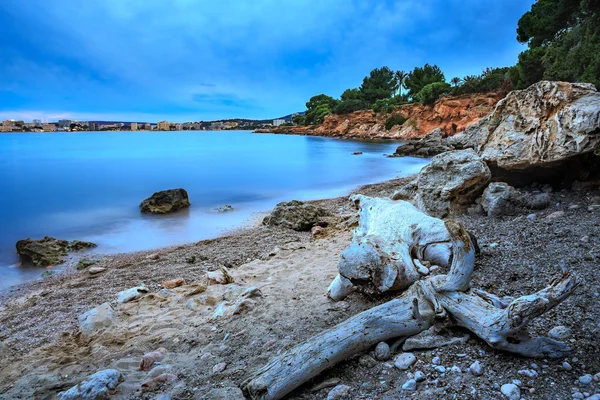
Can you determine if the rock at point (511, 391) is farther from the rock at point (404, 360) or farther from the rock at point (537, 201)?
the rock at point (537, 201)

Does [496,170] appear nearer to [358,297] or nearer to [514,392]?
[358,297]

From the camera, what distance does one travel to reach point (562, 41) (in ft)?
47.0

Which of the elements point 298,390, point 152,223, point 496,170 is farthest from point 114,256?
point 496,170

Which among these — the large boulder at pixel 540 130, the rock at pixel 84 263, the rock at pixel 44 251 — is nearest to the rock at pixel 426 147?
the large boulder at pixel 540 130

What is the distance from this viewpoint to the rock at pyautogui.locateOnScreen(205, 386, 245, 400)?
221cm

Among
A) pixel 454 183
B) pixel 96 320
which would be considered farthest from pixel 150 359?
pixel 454 183

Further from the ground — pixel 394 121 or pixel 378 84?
pixel 378 84

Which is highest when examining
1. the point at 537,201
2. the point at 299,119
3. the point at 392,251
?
the point at 299,119

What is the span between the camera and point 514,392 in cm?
184

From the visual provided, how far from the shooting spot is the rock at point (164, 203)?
11398 millimetres

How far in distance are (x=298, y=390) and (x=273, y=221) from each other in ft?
20.7

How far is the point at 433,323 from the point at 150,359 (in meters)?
2.19

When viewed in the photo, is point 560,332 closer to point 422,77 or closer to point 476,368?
point 476,368

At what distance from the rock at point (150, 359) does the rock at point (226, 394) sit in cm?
80
